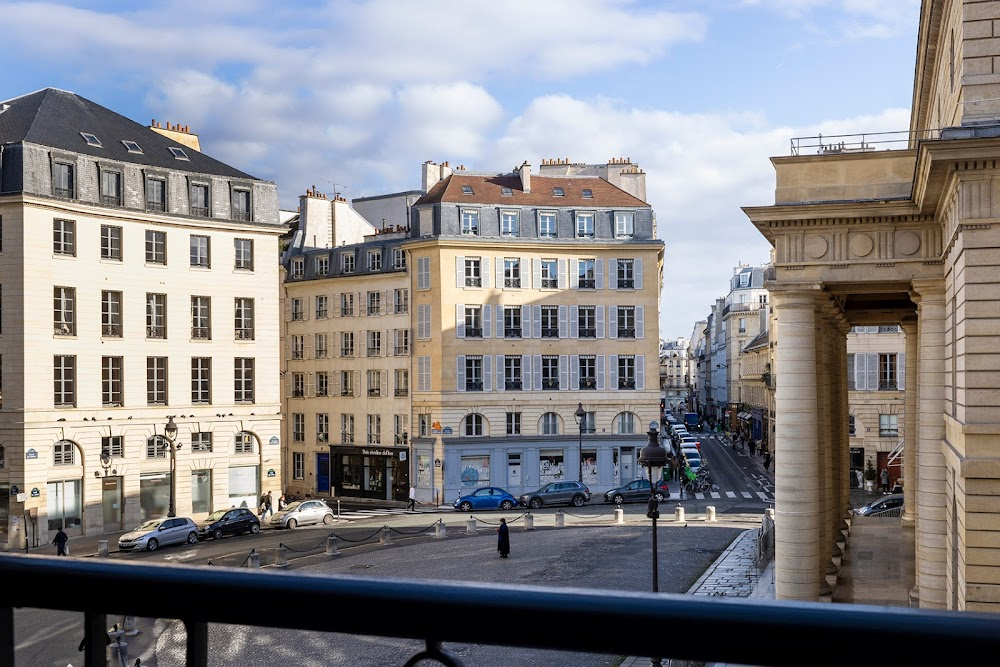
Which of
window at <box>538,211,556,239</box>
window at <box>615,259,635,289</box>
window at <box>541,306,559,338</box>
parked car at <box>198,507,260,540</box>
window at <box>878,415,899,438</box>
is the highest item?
window at <box>538,211,556,239</box>

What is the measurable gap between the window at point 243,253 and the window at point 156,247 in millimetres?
3484

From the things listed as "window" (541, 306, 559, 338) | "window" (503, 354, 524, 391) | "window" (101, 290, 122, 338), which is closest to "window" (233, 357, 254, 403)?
"window" (101, 290, 122, 338)

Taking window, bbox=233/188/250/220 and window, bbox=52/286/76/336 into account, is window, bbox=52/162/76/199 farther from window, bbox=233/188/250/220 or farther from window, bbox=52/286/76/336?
window, bbox=233/188/250/220

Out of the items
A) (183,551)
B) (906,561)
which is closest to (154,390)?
(183,551)

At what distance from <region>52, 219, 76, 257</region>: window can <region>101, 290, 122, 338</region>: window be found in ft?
7.40

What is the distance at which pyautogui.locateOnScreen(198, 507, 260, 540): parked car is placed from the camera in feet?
128

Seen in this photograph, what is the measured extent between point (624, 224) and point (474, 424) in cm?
1344

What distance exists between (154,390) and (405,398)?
561 inches

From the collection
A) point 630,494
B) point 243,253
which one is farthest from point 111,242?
point 630,494

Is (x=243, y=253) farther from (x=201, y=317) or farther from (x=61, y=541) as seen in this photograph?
(x=61, y=541)

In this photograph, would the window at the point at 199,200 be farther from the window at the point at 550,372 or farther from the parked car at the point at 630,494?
the parked car at the point at 630,494

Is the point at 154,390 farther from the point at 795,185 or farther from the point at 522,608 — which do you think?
the point at 522,608

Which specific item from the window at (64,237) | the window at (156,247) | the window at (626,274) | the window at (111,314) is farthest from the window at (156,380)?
the window at (626,274)

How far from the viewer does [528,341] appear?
53.7 meters
